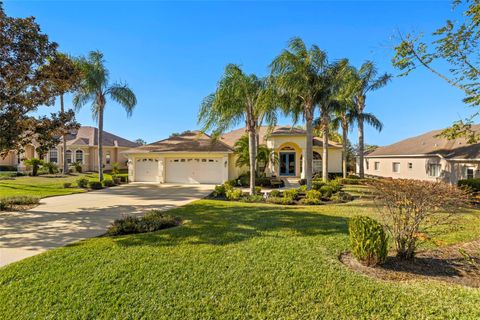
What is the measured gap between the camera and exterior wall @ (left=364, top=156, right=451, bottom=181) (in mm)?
21766

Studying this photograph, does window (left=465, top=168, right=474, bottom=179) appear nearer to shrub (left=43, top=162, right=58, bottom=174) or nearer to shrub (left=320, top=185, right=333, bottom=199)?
shrub (left=320, top=185, right=333, bottom=199)

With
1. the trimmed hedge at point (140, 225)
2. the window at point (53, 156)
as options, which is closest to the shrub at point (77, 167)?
the window at point (53, 156)

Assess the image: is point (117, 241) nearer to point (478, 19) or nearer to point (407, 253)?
point (407, 253)

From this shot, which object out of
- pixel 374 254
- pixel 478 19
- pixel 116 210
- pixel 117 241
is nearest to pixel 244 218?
pixel 117 241

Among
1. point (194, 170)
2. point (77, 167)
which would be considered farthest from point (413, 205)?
point (77, 167)

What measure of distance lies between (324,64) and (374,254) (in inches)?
466

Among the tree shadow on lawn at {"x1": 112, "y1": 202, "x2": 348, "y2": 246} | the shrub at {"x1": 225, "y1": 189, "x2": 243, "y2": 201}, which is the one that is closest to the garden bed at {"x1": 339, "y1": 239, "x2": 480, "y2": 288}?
the tree shadow on lawn at {"x1": 112, "y1": 202, "x2": 348, "y2": 246}

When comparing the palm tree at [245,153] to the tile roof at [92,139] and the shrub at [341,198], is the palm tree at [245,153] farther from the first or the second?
the tile roof at [92,139]

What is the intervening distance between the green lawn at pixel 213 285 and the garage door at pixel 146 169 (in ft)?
55.1

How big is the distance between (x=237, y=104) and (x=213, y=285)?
1055 cm

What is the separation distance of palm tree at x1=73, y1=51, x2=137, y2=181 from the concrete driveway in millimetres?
9079

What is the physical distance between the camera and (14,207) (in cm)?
1126

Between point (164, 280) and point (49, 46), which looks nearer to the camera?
point (164, 280)

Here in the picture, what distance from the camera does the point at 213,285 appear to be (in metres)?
4.20
